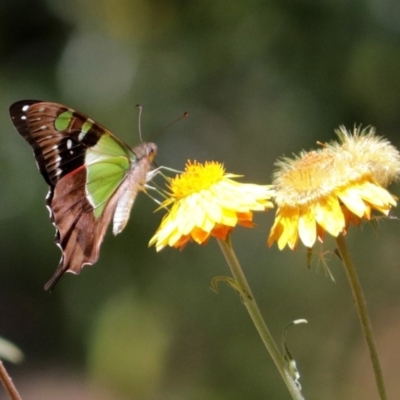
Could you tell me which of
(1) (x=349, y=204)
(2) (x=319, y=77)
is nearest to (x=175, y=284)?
(2) (x=319, y=77)

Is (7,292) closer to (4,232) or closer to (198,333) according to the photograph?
(4,232)

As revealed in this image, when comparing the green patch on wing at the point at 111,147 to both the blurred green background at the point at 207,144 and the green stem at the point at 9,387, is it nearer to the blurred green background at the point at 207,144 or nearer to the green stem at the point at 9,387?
the green stem at the point at 9,387

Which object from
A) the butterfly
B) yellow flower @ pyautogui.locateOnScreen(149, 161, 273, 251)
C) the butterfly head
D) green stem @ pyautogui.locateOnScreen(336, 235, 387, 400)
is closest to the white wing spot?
the butterfly

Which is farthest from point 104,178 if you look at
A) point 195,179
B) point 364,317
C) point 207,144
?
point 207,144

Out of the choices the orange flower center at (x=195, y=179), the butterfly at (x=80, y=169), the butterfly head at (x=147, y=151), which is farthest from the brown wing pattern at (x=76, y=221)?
the orange flower center at (x=195, y=179)

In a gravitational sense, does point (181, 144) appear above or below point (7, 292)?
above

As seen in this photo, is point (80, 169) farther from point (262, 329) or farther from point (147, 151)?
point (262, 329)
